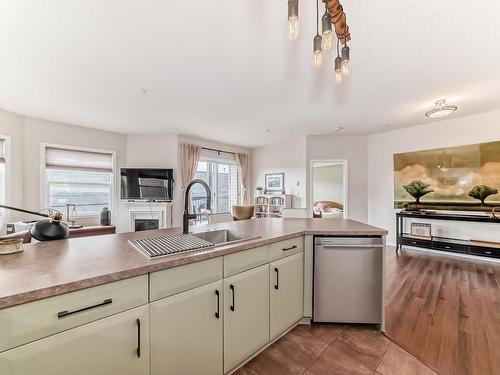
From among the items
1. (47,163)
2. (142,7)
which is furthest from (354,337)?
(47,163)

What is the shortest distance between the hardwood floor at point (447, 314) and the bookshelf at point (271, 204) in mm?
2784

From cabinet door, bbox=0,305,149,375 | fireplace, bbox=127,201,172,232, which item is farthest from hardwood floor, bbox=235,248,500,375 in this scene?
fireplace, bbox=127,201,172,232

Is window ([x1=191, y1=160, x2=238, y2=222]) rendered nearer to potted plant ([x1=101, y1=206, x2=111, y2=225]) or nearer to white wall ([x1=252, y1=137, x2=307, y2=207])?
white wall ([x1=252, y1=137, x2=307, y2=207])

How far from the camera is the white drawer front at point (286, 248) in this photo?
6.04 ft

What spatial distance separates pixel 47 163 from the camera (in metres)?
4.46

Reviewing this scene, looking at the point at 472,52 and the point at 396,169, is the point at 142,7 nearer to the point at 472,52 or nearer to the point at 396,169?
the point at 472,52

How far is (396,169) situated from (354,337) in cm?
435

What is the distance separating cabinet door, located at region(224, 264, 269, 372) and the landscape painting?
4.60 meters

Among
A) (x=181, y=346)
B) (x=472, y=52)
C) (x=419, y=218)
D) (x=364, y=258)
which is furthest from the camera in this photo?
(x=419, y=218)

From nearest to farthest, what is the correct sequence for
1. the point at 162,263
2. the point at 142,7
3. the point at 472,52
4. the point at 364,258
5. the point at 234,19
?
the point at 162,263 → the point at 142,7 → the point at 234,19 → the point at 364,258 → the point at 472,52

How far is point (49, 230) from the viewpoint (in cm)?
162

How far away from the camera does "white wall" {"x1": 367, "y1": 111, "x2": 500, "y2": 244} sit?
4.16 m

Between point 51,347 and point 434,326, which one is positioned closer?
point 51,347

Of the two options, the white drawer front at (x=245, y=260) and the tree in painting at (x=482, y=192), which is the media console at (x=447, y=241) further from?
the white drawer front at (x=245, y=260)
